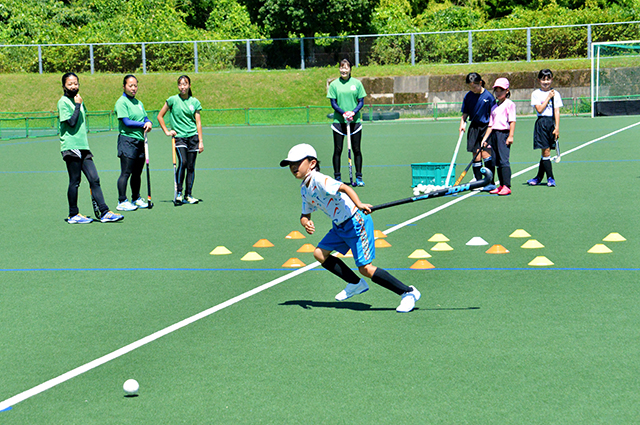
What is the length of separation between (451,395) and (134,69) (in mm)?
42726

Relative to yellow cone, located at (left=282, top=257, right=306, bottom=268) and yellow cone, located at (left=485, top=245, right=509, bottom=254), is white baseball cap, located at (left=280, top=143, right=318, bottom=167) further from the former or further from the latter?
yellow cone, located at (left=485, top=245, right=509, bottom=254)

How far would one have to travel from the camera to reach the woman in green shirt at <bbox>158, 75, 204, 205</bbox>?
1245 cm

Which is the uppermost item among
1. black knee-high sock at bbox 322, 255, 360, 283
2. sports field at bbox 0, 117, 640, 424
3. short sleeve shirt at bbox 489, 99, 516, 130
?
short sleeve shirt at bbox 489, 99, 516, 130

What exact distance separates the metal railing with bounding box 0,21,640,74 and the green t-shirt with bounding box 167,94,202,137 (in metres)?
32.0

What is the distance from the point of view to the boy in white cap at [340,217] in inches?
242

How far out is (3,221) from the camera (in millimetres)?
11570

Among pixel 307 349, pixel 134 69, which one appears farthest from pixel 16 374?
pixel 134 69

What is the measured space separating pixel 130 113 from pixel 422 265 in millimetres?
5745

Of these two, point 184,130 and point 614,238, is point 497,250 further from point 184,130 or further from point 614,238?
point 184,130

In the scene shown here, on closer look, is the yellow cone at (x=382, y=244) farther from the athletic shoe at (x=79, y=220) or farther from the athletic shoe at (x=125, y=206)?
the athletic shoe at (x=125, y=206)

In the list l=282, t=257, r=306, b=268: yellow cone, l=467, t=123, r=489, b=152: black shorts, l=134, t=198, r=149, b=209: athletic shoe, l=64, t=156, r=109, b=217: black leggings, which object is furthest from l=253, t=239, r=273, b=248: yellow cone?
l=467, t=123, r=489, b=152: black shorts

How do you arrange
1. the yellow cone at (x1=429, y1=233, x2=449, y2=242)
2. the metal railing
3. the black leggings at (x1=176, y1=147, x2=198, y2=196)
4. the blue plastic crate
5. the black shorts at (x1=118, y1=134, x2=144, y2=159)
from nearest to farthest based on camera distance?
the yellow cone at (x1=429, y1=233, x2=449, y2=242)
the black shorts at (x1=118, y1=134, x2=144, y2=159)
the black leggings at (x1=176, y1=147, x2=198, y2=196)
the blue plastic crate
the metal railing

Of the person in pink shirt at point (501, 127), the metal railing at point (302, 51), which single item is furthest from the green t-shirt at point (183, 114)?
the metal railing at point (302, 51)

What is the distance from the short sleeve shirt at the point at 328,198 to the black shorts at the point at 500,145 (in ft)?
23.7
